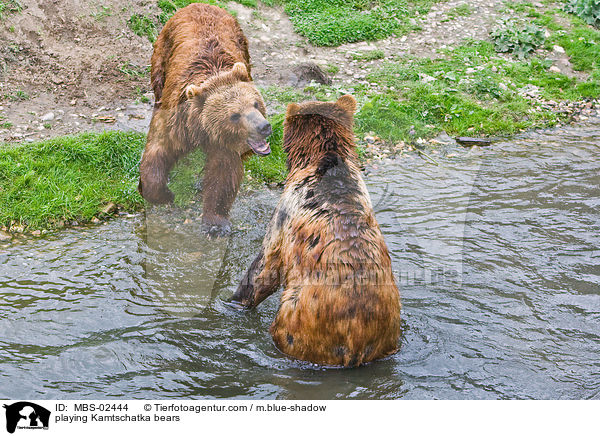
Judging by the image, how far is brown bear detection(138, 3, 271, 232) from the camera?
19.2 ft

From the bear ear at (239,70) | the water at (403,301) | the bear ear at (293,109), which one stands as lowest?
the water at (403,301)

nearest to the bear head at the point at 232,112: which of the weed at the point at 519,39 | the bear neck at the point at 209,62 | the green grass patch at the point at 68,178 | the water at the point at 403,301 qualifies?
the bear neck at the point at 209,62

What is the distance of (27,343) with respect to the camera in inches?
187

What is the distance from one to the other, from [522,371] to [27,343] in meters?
3.69

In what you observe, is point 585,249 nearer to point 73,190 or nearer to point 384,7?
point 73,190

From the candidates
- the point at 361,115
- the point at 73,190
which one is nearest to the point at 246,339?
the point at 73,190

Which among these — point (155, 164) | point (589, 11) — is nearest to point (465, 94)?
point (589, 11)

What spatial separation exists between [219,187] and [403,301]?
2262 millimetres

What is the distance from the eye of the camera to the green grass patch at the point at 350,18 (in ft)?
35.0

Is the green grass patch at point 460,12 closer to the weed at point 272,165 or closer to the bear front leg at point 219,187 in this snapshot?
the weed at point 272,165

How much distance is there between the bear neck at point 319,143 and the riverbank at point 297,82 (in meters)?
2.00

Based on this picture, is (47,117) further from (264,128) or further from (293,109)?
(293,109)

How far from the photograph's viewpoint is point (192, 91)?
18.8ft
